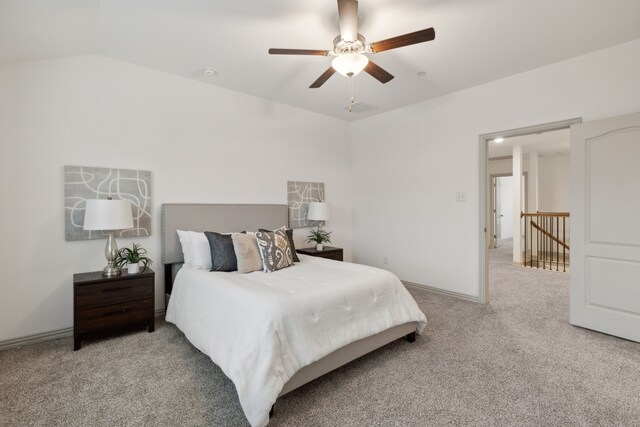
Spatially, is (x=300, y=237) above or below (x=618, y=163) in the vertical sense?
below

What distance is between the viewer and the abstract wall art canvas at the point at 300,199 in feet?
15.2

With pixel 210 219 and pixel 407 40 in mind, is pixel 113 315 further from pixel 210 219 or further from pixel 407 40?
pixel 407 40

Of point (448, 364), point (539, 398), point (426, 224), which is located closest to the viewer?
point (539, 398)

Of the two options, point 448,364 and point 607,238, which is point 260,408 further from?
point 607,238

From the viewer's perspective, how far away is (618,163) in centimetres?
284

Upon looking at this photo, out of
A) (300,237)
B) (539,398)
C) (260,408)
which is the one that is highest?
(300,237)

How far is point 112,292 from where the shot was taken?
2783 millimetres

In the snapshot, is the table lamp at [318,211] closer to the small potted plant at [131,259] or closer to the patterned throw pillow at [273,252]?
the patterned throw pillow at [273,252]

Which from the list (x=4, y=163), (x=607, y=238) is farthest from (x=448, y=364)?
(x=4, y=163)

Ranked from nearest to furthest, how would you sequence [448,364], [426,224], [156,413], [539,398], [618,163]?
[156,413]
[539,398]
[448,364]
[618,163]
[426,224]

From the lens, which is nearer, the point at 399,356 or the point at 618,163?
the point at 399,356

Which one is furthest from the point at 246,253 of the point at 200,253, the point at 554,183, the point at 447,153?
the point at 554,183

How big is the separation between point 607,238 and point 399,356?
229 centimetres

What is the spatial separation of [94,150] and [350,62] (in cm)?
265
